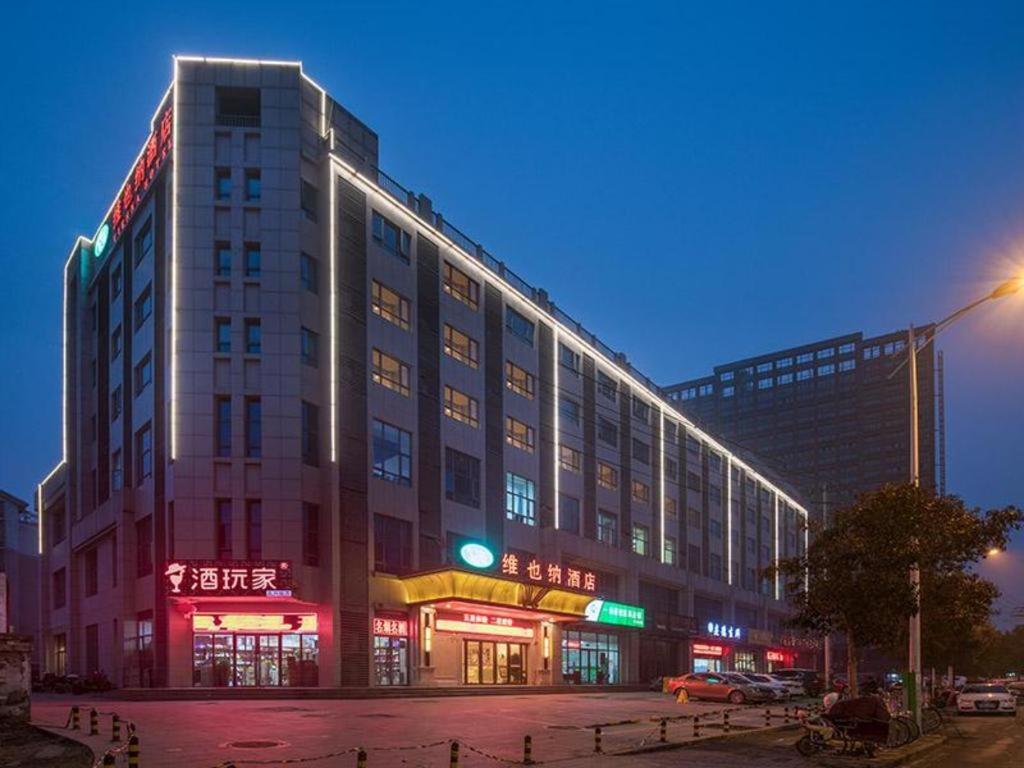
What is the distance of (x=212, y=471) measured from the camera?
142 feet

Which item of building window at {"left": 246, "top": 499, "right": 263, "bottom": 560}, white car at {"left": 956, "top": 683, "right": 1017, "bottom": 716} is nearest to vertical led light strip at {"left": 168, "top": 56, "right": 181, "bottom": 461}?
building window at {"left": 246, "top": 499, "right": 263, "bottom": 560}

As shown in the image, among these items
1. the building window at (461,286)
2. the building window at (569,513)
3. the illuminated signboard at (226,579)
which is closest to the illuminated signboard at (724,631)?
the building window at (569,513)

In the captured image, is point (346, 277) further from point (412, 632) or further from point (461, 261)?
point (412, 632)

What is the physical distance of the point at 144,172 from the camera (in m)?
51.1

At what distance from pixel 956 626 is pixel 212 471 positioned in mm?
28808

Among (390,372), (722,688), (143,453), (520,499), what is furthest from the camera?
(520,499)

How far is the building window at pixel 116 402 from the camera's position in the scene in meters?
53.2

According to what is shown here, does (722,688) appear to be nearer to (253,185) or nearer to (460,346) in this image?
(460,346)

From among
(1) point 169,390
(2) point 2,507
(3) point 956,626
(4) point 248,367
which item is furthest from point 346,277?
(2) point 2,507

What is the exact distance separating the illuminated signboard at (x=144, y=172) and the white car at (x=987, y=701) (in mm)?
40981

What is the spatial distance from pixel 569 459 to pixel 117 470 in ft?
87.3

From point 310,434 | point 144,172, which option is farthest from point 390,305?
point 144,172

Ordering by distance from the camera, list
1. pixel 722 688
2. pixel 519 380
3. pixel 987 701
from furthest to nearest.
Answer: pixel 519 380, pixel 722 688, pixel 987 701

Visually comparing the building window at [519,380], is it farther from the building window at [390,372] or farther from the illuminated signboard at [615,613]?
the illuminated signboard at [615,613]
